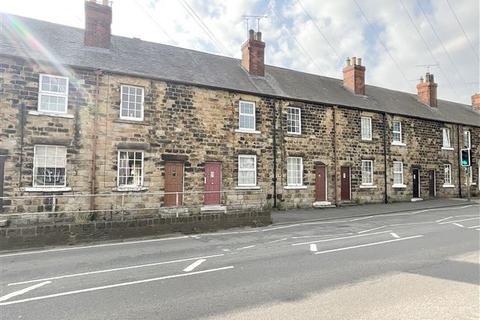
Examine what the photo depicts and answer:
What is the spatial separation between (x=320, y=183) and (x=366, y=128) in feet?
18.7

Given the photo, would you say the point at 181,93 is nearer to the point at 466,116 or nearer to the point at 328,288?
the point at 328,288

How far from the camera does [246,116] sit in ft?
61.1

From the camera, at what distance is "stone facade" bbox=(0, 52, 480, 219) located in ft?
44.2

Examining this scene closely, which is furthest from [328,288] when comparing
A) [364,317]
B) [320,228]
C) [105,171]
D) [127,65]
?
[127,65]

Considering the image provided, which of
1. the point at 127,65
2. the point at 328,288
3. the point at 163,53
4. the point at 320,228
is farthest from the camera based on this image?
the point at 163,53

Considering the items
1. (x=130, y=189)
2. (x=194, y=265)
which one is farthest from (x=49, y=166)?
(x=194, y=265)

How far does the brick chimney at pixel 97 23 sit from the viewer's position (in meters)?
16.0

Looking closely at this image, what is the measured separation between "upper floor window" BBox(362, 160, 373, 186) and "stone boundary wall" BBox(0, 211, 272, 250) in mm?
11123

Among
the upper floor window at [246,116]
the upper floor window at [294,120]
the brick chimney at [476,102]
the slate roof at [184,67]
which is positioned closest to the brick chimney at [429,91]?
the slate roof at [184,67]

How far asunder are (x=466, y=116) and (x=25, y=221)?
34803 mm

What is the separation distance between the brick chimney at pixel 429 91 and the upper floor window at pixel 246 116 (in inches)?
759

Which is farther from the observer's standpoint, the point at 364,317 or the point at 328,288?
the point at 328,288

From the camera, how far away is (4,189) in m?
13.0

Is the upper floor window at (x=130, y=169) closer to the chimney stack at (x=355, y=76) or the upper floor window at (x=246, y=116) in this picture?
the upper floor window at (x=246, y=116)
